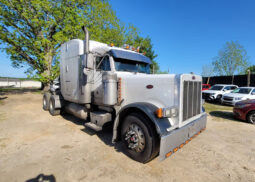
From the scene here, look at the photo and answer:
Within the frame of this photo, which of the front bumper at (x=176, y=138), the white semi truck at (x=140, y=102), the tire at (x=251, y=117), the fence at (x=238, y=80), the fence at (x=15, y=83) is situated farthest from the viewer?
the fence at (x=15, y=83)

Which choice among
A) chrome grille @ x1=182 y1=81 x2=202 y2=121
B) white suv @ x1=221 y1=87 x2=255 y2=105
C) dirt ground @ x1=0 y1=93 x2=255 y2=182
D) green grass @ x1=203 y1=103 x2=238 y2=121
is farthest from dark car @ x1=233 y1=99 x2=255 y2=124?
chrome grille @ x1=182 y1=81 x2=202 y2=121

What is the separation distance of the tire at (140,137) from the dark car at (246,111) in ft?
19.4

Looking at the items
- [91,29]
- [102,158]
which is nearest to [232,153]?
[102,158]

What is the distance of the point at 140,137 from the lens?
276 cm

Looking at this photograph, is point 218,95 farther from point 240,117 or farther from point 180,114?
point 180,114

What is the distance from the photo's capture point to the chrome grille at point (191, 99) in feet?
9.27

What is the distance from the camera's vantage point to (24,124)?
5266mm

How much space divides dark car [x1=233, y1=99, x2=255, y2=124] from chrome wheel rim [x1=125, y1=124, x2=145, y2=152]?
6.13 m

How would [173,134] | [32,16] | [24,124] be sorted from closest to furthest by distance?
[173,134] → [24,124] → [32,16]

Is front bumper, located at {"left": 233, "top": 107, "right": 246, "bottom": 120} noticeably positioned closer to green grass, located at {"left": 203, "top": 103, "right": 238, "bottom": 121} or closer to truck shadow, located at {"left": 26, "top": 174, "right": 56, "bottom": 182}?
green grass, located at {"left": 203, "top": 103, "right": 238, "bottom": 121}

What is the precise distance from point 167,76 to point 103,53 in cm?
222

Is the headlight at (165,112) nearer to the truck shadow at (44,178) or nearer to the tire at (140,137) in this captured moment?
the tire at (140,137)

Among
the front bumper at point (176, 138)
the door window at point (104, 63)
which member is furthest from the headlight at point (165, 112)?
the door window at point (104, 63)

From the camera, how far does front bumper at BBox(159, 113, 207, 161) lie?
88.4 inches
